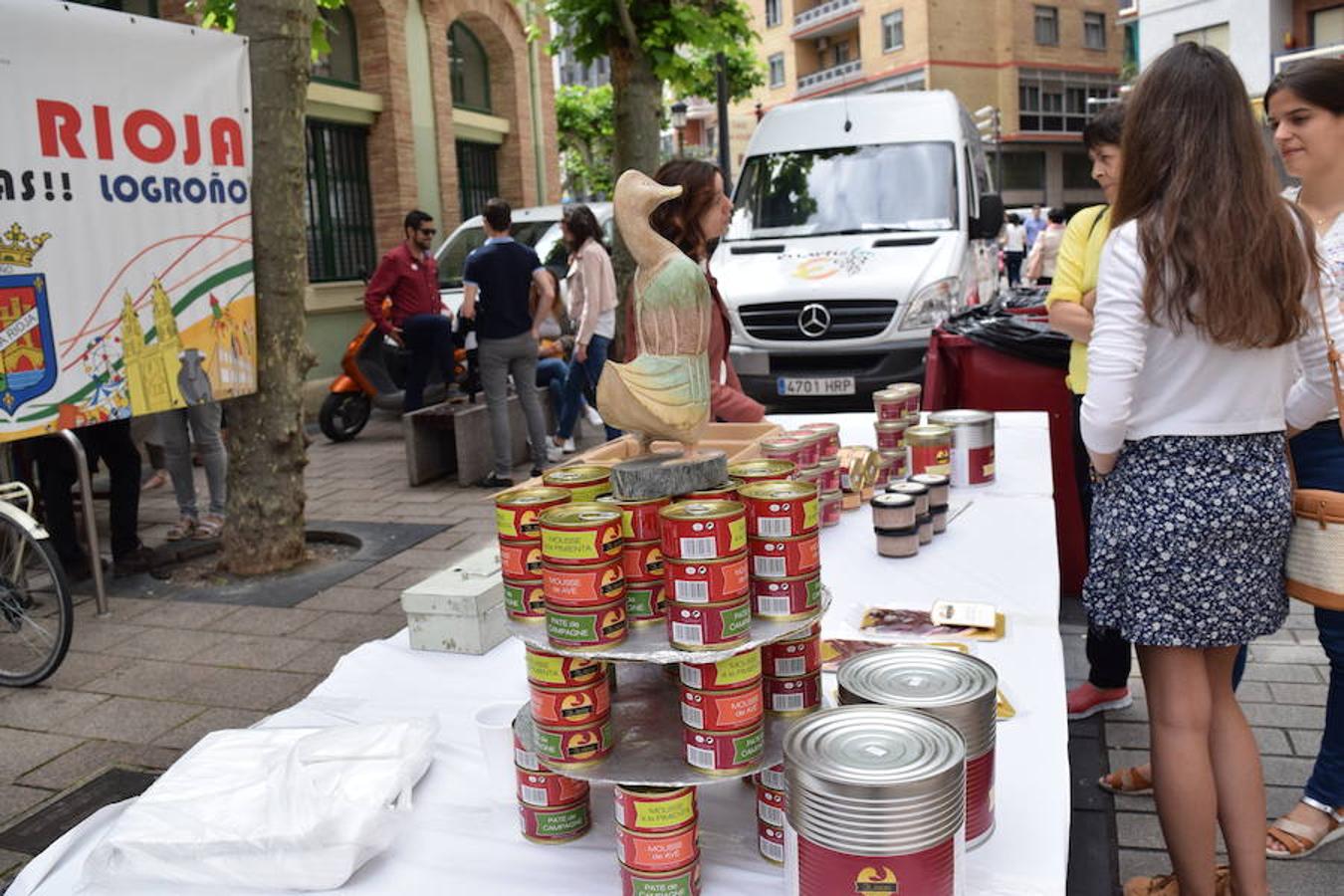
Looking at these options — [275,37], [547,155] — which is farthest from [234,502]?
[547,155]

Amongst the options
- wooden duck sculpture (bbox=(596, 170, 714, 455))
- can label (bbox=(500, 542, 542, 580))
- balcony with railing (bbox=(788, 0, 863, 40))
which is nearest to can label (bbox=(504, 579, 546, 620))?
can label (bbox=(500, 542, 542, 580))

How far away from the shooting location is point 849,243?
9.62 meters

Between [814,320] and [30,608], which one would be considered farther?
[814,320]

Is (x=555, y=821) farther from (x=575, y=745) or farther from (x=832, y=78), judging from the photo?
(x=832, y=78)

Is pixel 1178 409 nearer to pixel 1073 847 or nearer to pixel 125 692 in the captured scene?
pixel 1073 847

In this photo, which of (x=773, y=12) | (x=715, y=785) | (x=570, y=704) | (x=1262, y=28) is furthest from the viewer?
(x=773, y=12)

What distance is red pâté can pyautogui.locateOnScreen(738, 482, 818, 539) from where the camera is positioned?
1829 mm

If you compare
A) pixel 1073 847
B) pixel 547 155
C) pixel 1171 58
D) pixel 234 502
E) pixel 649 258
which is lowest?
pixel 1073 847

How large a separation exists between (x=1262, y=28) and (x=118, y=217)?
2931 centimetres

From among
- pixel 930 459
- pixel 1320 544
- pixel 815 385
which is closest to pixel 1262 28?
pixel 815 385

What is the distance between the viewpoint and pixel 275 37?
6.07 meters

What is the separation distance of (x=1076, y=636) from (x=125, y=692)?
3959 mm

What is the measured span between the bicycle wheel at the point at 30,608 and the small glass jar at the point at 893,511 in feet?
11.4

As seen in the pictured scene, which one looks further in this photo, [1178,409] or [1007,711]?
[1178,409]
